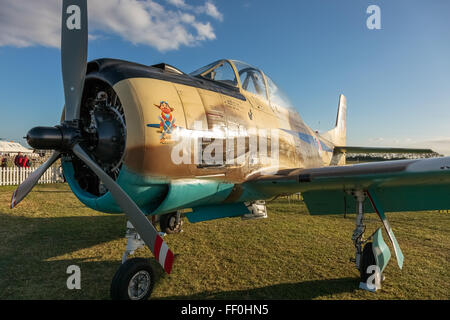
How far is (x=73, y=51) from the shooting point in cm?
313

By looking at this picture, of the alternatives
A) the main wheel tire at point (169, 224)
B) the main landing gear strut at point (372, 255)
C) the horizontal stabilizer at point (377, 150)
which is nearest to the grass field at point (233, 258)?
the main landing gear strut at point (372, 255)

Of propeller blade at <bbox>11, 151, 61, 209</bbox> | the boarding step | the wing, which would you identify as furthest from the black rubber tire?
propeller blade at <bbox>11, 151, 61, 209</bbox>

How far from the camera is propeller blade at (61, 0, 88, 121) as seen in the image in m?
3.06

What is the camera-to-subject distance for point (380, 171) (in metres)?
3.18

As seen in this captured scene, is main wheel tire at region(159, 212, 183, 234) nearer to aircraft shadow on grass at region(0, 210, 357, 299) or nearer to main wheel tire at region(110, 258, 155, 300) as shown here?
aircraft shadow on grass at region(0, 210, 357, 299)

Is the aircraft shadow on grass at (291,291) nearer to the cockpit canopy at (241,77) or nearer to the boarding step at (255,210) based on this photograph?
the boarding step at (255,210)

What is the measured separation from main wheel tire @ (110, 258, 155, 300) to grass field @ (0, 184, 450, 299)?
287mm

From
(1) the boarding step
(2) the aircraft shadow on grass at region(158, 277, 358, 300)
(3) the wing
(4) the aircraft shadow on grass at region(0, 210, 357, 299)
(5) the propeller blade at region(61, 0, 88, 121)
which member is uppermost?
(5) the propeller blade at region(61, 0, 88, 121)

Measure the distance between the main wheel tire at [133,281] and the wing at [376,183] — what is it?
1.79 metres

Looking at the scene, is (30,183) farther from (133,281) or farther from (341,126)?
(341,126)

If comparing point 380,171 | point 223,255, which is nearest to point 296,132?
point 380,171

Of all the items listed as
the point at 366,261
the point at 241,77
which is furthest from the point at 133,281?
the point at 241,77

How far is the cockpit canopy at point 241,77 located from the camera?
419 cm

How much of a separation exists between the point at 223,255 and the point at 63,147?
120 inches
